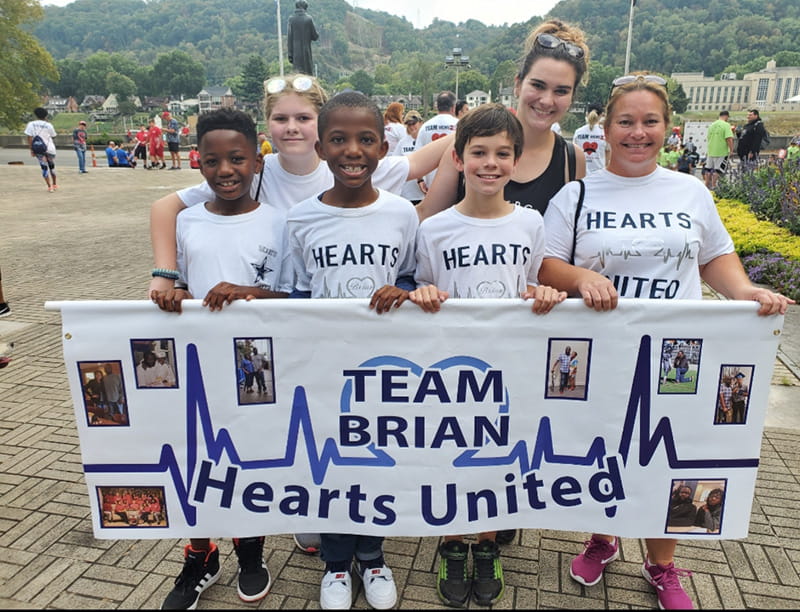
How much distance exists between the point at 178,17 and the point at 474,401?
22879 cm

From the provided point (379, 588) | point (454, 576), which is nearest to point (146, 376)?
point (379, 588)

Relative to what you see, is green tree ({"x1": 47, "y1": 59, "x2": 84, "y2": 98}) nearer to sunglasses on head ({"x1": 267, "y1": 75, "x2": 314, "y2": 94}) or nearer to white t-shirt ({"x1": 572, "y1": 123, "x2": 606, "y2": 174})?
white t-shirt ({"x1": 572, "y1": 123, "x2": 606, "y2": 174})

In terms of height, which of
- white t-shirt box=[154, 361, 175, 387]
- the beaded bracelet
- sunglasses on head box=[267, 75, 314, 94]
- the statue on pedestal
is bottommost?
white t-shirt box=[154, 361, 175, 387]

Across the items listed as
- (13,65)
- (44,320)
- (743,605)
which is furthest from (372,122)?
(13,65)

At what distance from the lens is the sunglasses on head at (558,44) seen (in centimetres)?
256

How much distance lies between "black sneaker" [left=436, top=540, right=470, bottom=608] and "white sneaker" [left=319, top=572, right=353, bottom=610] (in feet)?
1.22

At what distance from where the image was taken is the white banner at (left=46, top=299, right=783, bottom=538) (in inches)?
86.4

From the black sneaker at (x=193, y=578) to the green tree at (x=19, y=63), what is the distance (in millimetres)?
43180

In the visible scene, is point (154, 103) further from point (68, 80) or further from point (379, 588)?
point (379, 588)

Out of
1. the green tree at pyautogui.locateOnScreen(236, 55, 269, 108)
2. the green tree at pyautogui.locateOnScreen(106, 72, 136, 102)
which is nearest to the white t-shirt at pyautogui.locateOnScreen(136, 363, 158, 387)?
the green tree at pyautogui.locateOnScreen(236, 55, 269, 108)

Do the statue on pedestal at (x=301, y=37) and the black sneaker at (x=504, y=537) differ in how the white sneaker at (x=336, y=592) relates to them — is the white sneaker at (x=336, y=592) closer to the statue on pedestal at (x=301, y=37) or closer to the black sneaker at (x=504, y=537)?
the black sneaker at (x=504, y=537)

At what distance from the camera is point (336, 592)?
2410mm

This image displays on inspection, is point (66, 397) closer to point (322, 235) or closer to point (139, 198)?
point (322, 235)

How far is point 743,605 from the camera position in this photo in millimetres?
2412
